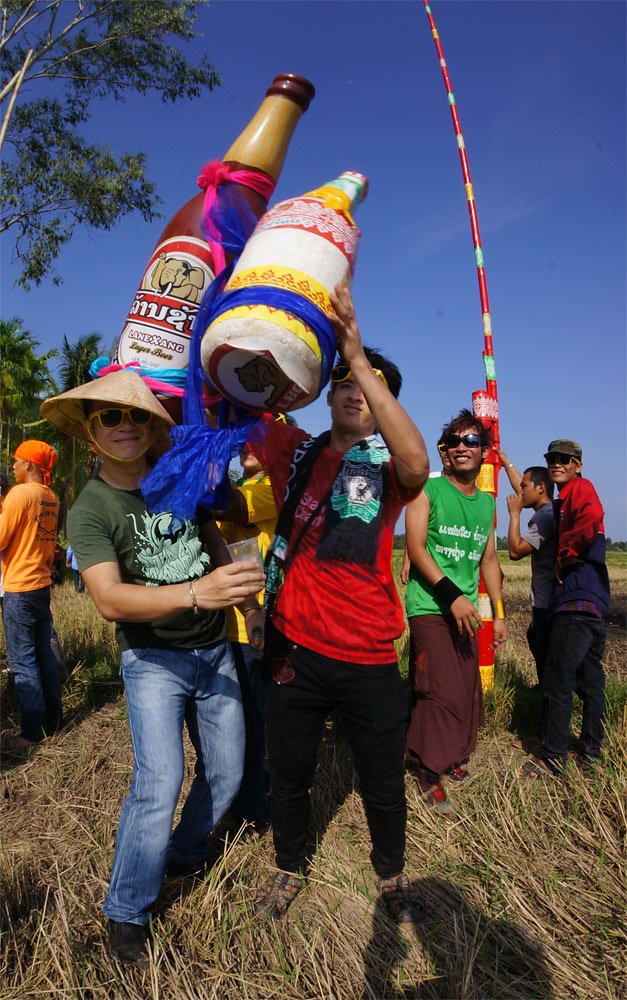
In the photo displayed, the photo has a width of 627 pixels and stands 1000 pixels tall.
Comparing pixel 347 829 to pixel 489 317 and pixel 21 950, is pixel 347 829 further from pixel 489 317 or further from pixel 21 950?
pixel 489 317

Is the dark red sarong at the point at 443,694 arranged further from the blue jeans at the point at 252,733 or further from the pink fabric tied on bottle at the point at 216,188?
the pink fabric tied on bottle at the point at 216,188

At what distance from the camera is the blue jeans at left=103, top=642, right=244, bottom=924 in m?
2.14

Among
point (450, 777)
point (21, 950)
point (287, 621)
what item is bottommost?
point (21, 950)

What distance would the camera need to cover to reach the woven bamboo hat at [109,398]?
7.06ft

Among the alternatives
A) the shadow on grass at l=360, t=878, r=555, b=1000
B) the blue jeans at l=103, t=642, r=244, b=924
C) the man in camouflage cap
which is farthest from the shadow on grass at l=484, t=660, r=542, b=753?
the blue jeans at l=103, t=642, r=244, b=924

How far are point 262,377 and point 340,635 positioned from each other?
40.1 inches

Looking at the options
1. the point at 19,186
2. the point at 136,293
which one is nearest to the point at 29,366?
the point at 19,186

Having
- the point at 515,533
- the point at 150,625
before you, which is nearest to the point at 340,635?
the point at 150,625

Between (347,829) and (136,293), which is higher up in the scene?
(136,293)

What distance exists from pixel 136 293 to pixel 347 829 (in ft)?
8.64

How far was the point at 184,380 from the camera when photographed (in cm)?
235

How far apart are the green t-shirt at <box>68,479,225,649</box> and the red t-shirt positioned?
37 cm

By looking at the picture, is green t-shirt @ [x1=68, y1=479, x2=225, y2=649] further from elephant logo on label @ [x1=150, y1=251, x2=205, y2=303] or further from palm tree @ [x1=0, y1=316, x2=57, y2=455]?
palm tree @ [x1=0, y1=316, x2=57, y2=455]

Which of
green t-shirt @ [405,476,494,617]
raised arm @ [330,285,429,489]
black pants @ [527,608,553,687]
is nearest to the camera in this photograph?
raised arm @ [330,285,429,489]
